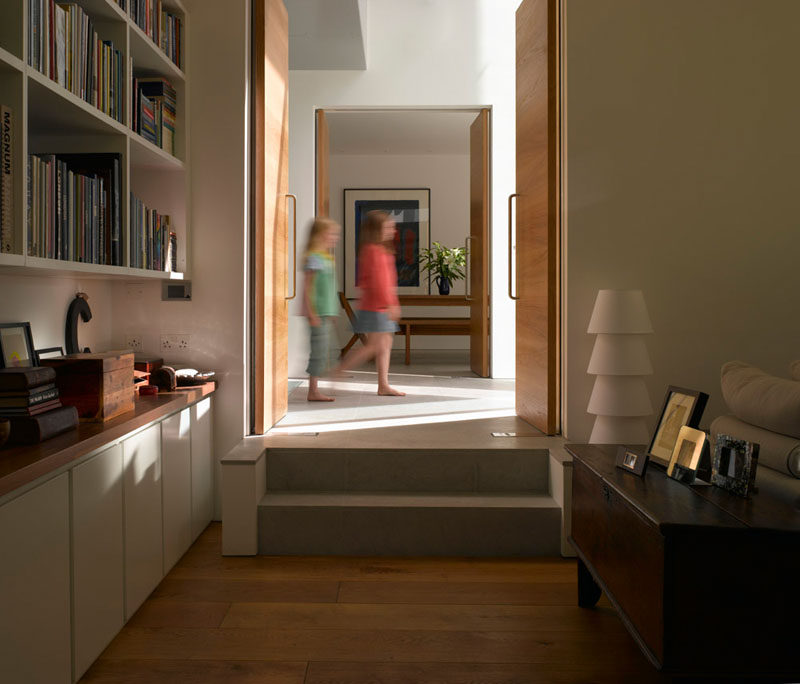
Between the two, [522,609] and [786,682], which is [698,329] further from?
[786,682]

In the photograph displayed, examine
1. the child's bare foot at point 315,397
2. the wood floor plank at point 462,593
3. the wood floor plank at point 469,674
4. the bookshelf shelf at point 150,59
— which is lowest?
the wood floor plank at point 469,674

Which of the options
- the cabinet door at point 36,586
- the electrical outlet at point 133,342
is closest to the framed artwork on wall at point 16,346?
the cabinet door at point 36,586

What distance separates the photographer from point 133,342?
11.5 ft

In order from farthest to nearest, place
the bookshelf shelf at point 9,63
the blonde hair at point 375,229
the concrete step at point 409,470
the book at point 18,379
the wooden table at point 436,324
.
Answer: the wooden table at point 436,324 → the blonde hair at point 375,229 → the concrete step at point 409,470 → the book at point 18,379 → the bookshelf shelf at point 9,63

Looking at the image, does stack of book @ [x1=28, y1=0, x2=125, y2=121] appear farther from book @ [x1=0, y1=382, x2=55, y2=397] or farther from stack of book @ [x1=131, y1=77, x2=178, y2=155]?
book @ [x1=0, y1=382, x2=55, y2=397]

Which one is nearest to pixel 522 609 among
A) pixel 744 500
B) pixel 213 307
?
pixel 744 500

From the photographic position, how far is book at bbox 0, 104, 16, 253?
1.87 meters

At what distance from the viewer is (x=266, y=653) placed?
222 centimetres

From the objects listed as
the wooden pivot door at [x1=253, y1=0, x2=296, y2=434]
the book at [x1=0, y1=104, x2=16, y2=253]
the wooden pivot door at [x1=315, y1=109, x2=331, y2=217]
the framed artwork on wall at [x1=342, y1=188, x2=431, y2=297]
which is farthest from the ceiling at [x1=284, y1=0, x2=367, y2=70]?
the framed artwork on wall at [x1=342, y1=188, x2=431, y2=297]

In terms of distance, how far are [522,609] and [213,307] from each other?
1.97 m

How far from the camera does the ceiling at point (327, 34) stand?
4918 millimetres

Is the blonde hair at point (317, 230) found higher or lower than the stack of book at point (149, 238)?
higher

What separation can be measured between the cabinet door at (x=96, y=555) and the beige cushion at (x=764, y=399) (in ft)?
6.18

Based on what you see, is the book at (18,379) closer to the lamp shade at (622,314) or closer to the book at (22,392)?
the book at (22,392)
